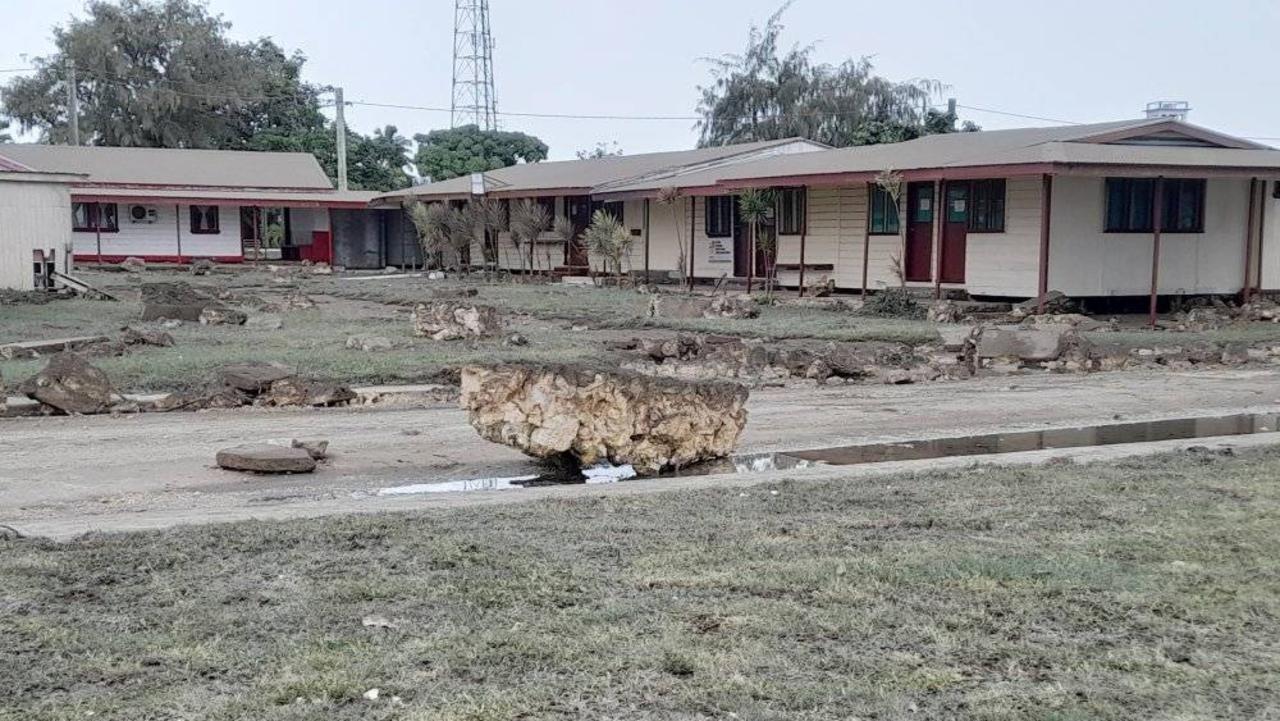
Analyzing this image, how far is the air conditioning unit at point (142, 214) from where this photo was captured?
153 ft

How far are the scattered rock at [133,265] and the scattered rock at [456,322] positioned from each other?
24.9 metres

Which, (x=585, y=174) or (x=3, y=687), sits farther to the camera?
(x=585, y=174)

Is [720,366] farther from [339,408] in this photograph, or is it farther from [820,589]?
[820,589]

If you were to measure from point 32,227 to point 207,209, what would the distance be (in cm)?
1873

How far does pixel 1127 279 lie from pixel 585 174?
1962cm

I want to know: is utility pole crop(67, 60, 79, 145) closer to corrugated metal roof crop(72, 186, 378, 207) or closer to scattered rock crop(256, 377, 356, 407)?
corrugated metal roof crop(72, 186, 378, 207)

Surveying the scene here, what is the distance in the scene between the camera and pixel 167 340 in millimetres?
18531

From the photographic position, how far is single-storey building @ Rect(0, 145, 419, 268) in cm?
4544

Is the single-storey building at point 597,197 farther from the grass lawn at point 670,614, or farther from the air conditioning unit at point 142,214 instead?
the grass lawn at point 670,614

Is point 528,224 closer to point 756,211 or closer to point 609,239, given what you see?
point 609,239

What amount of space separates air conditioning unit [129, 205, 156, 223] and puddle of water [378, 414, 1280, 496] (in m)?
40.0

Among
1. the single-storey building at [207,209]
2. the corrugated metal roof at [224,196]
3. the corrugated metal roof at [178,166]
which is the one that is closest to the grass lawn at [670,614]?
the corrugated metal roof at [224,196]

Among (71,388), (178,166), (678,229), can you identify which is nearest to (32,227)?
(678,229)

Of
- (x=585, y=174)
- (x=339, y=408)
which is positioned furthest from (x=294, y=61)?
(x=339, y=408)
